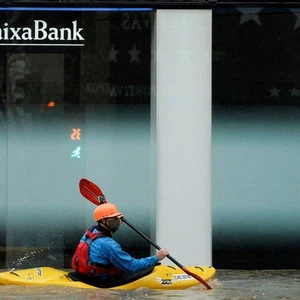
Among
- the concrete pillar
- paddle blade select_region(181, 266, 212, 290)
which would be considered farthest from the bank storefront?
paddle blade select_region(181, 266, 212, 290)

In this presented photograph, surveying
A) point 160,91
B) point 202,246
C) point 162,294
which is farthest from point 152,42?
point 162,294

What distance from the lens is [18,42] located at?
16.4 metres

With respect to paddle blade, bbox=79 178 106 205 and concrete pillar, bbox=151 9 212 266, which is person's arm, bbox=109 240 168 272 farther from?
concrete pillar, bbox=151 9 212 266

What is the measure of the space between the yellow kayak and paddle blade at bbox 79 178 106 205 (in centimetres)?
139

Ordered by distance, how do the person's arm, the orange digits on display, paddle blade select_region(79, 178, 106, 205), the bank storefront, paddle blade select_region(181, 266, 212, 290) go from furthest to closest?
the orange digits on display < the bank storefront < paddle blade select_region(79, 178, 106, 205) < paddle blade select_region(181, 266, 212, 290) < the person's arm

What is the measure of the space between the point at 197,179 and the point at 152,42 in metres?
1.98

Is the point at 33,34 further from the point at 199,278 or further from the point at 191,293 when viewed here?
the point at 191,293

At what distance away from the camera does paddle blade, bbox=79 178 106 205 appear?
15312mm

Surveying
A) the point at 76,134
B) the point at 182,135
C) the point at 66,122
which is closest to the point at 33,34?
the point at 66,122

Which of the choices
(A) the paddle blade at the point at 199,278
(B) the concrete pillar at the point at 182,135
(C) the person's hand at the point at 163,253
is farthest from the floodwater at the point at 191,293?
(B) the concrete pillar at the point at 182,135

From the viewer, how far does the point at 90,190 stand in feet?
50.5

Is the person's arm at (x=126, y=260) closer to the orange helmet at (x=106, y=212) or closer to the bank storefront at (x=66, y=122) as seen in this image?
the orange helmet at (x=106, y=212)

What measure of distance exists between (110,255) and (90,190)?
76.5 inches

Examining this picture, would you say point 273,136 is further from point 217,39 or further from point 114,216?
point 114,216
